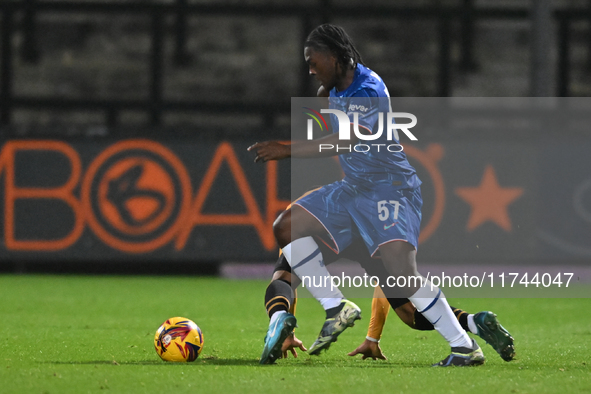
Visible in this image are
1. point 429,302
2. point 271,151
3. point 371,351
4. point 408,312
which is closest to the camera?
point 271,151

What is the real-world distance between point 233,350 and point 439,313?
143cm

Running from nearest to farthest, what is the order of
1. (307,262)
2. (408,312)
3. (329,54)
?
(329,54) → (307,262) → (408,312)

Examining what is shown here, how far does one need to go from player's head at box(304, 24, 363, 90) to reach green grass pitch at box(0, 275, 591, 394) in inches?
62.6

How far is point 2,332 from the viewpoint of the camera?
6438 millimetres

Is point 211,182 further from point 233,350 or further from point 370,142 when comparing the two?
point 370,142

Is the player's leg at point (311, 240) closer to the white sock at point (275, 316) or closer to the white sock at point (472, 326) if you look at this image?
the white sock at point (275, 316)

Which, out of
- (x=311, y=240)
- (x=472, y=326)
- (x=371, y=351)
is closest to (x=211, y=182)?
(x=371, y=351)

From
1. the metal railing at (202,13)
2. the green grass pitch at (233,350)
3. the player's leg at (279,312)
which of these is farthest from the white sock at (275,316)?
the metal railing at (202,13)

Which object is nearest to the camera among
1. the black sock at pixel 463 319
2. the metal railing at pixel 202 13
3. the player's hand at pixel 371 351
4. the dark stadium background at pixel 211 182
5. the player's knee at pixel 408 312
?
the black sock at pixel 463 319

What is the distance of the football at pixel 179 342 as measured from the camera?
5.08 metres

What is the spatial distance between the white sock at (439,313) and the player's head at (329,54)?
1246 mm

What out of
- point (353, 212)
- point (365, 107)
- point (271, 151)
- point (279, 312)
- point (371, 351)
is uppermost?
point (365, 107)

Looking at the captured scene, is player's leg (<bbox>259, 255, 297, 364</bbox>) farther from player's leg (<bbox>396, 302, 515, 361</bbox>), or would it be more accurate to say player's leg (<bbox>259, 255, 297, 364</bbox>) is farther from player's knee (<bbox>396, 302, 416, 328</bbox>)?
player's leg (<bbox>396, 302, 515, 361</bbox>)

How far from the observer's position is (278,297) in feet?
16.4
